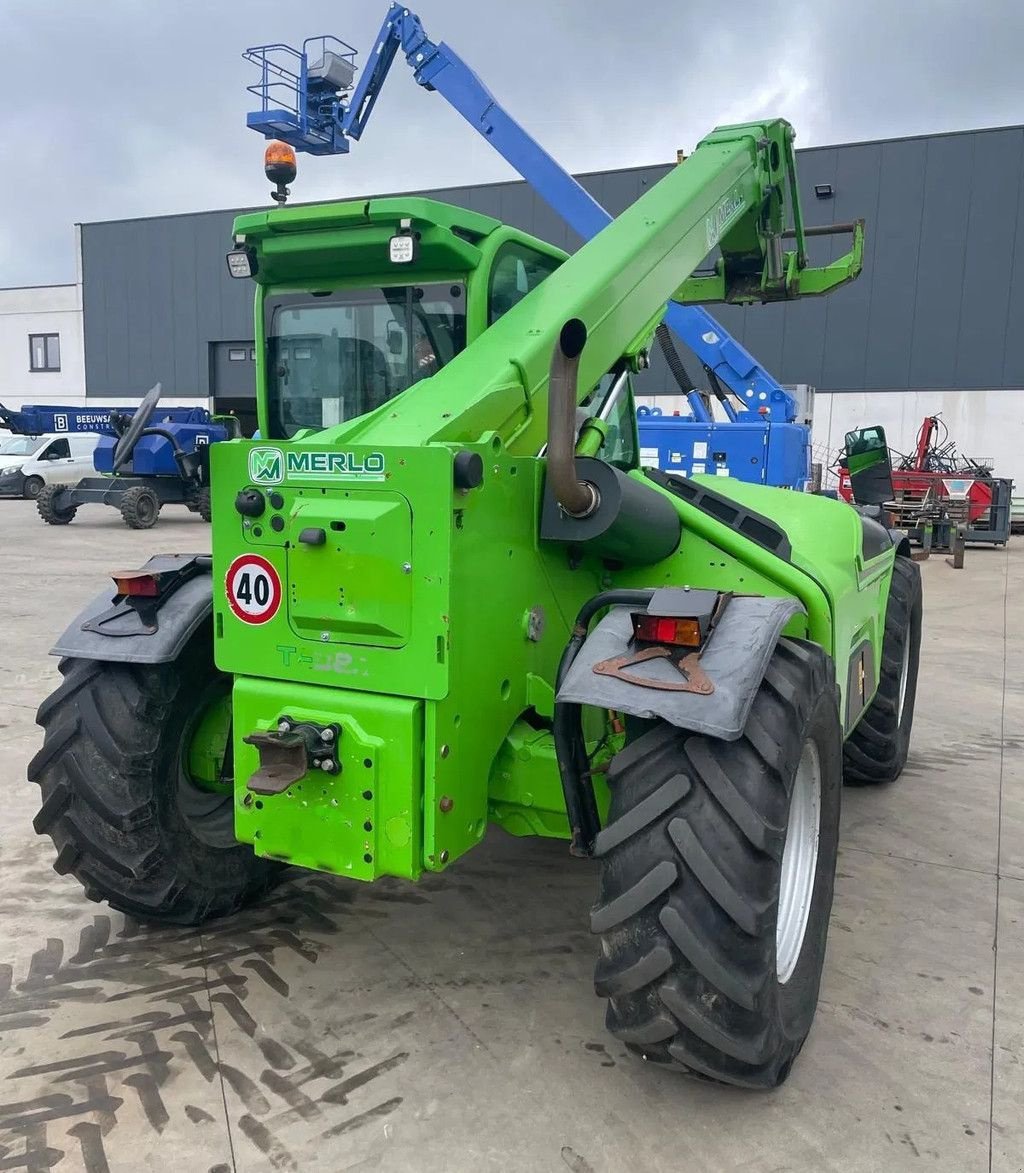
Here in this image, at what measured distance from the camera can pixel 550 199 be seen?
33.8 feet

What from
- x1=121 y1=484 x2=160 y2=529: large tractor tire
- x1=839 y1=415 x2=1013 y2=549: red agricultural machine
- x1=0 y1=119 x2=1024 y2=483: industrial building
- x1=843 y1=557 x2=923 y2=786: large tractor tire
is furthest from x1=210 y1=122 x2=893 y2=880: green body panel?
x1=0 y1=119 x2=1024 y2=483: industrial building

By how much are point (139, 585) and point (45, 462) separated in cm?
2114

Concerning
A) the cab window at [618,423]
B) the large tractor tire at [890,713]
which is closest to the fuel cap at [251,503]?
the cab window at [618,423]

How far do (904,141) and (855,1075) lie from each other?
23765 millimetres

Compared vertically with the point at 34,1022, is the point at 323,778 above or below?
above

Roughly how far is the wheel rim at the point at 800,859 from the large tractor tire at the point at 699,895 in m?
0.40

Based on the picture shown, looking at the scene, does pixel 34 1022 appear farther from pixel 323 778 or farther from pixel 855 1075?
pixel 855 1075

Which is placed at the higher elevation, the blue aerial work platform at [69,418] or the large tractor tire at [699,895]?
the blue aerial work platform at [69,418]

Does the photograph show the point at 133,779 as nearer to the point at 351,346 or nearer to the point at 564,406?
the point at 351,346

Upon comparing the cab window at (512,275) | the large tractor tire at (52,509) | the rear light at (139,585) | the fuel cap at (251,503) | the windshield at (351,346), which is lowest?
the large tractor tire at (52,509)

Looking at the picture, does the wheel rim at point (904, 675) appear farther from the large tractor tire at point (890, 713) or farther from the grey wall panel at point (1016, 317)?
the grey wall panel at point (1016, 317)

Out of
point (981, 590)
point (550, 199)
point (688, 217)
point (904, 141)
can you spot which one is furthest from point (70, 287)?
point (688, 217)

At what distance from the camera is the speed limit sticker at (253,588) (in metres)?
2.74

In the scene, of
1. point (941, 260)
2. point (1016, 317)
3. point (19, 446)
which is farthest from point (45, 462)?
point (1016, 317)
